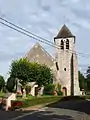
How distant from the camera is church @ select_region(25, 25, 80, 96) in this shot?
209ft

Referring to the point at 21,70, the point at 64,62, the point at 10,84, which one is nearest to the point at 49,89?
the point at 21,70

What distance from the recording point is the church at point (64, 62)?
209 feet

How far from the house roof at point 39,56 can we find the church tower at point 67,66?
2.58 m

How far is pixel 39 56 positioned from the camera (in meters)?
64.6

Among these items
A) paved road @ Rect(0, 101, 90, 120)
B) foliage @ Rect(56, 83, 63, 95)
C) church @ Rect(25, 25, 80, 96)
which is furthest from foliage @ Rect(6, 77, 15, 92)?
paved road @ Rect(0, 101, 90, 120)

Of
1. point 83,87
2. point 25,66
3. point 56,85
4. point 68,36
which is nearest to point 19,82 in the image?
point 25,66

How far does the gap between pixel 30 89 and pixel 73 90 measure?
10.2 meters

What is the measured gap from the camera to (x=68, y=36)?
67.2 m

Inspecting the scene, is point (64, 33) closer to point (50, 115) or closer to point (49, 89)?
point (49, 89)

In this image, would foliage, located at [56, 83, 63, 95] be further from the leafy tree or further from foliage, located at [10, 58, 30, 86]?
foliage, located at [10, 58, 30, 86]

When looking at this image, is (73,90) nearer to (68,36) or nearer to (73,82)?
(73,82)

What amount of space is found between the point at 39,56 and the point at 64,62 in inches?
216

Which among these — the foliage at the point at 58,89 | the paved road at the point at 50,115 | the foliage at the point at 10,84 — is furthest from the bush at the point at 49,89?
the paved road at the point at 50,115

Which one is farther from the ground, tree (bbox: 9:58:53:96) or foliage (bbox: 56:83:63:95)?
tree (bbox: 9:58:53:96)
